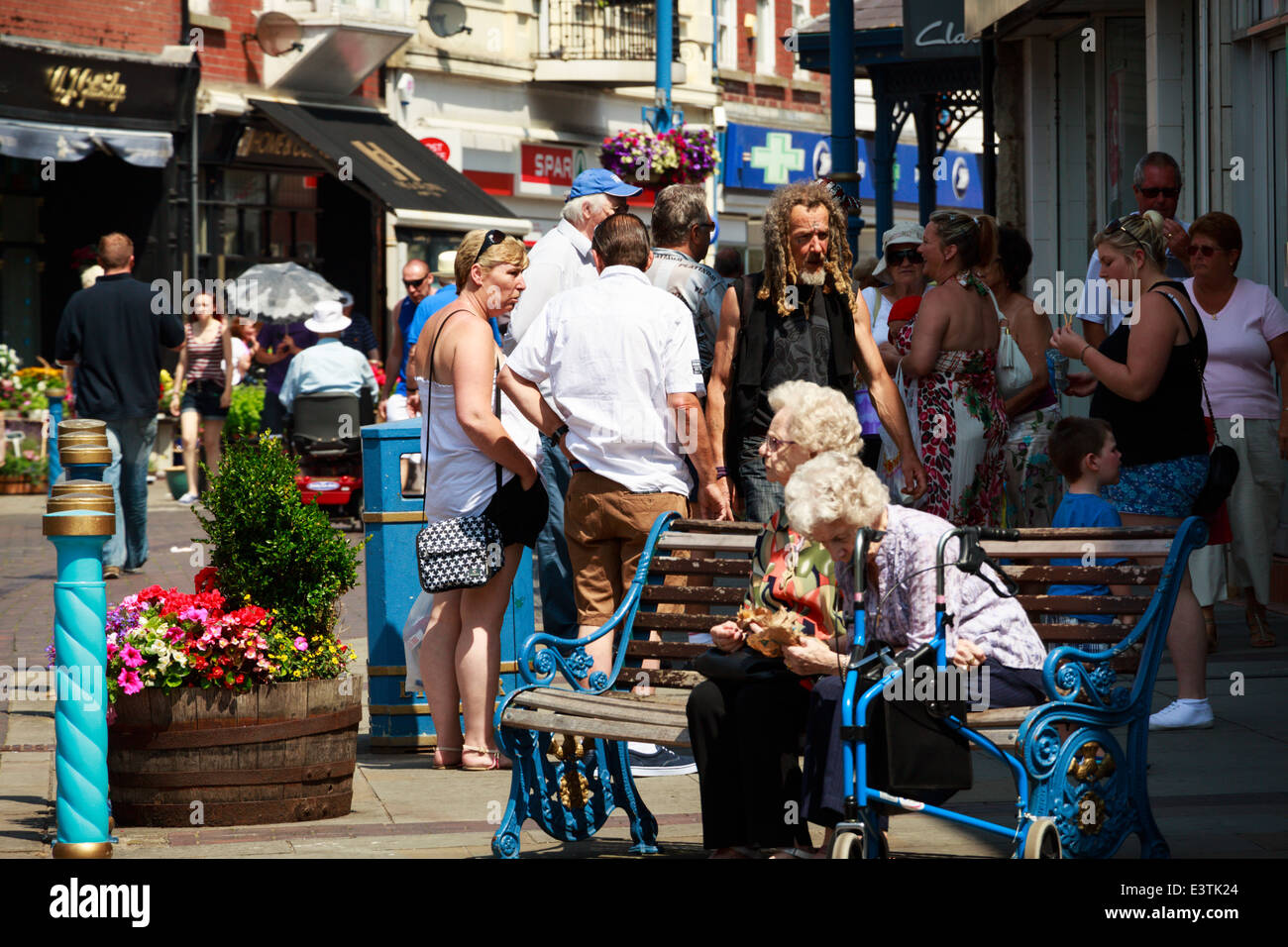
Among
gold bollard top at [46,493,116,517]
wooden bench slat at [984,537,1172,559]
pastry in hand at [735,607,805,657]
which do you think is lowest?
pastry in hand at [735,607,805,657]

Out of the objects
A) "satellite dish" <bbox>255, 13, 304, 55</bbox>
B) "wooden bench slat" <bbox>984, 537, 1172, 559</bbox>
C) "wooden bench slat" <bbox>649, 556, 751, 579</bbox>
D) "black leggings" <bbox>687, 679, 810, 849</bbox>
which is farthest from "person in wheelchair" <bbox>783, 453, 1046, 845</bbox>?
Result: "satellite dish" <bbox>255, 13, 304, 55</bbox>

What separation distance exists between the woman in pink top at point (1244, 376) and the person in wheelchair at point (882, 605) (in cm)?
382

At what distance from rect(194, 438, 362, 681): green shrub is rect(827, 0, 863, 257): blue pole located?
8.81 metres

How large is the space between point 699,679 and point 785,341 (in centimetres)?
162

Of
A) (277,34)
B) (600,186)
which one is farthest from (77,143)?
(600,186)

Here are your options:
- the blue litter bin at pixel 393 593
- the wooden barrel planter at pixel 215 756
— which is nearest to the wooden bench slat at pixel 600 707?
the wooden barrel planter at pixel 215 756

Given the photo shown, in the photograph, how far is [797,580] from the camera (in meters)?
5.09

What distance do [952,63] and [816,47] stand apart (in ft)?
4.74

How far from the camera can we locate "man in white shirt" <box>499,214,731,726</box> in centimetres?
662

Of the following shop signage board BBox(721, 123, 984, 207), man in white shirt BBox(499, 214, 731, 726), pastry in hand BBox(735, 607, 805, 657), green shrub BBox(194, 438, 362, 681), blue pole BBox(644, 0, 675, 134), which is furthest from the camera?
shop signage board BBox(721, 123, 984, 207)

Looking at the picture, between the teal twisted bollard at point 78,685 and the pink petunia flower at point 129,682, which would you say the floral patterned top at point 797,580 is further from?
the pink petunia flower at point 129,682

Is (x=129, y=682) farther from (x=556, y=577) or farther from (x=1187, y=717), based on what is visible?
(x=1187, y=717)

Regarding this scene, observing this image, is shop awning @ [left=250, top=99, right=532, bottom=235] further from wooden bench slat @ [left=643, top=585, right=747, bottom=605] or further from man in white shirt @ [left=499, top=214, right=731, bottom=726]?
wooden bench slat @ [left=643, top=585, right=747, bottom=605]

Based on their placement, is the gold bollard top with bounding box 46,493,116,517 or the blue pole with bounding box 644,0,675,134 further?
the blue pole with bounding box 644,0,675,134
